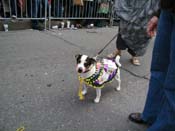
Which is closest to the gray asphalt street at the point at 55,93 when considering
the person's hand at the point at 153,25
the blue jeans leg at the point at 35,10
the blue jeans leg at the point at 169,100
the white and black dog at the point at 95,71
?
the white and black dog at the point at 95,71

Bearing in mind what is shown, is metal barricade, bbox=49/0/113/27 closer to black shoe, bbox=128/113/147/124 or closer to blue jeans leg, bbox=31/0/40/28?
blue jeans leg, bbox=31/0/40/28

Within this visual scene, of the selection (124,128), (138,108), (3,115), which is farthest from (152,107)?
(3,115)

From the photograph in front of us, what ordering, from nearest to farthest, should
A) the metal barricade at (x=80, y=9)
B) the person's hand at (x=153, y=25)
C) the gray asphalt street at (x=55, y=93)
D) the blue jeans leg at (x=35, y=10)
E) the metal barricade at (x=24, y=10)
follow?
1. the person's hand at (x=153, y=25)
2. the gray asphalt street at (x=55, y=93)
3. the metal barricade at (x=24, y=10)
4. the blue jeans leg at (x=35, y=10)
5. the metal barricade at (x=80, y=9)

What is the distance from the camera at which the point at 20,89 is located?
3.00 m

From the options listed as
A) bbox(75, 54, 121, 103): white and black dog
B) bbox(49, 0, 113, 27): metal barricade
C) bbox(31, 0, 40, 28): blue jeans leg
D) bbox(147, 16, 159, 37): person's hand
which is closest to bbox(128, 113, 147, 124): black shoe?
bbox(75, 54, 121, 103): white and black dog

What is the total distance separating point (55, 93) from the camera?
2990 mm

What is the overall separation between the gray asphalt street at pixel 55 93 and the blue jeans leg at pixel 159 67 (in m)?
0.35

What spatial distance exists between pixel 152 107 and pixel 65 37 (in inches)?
151

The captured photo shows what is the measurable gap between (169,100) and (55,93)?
5.04 feet

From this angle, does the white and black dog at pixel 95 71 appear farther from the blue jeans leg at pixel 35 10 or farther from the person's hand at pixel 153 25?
the blue jeans leg at pixel 35 10

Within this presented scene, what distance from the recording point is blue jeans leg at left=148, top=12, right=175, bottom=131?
5.92 feet

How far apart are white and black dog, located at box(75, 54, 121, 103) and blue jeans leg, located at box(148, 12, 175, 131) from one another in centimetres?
88

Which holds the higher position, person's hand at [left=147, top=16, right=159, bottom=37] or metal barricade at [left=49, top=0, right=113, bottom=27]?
person's hand at [left=147, top=16, right=159, bottom=37]

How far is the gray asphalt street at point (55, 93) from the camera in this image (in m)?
2.44
